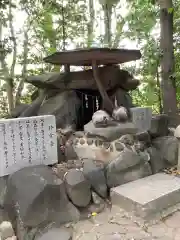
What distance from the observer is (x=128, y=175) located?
148 inches

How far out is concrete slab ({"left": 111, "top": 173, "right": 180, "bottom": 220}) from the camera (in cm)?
308

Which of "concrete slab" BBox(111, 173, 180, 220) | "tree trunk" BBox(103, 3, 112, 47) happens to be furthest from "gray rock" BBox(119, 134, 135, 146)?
"tree trunk" BBox(103, 3, 112, 47)

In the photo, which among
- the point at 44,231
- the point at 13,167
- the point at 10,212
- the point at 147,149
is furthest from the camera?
the point at 147,149

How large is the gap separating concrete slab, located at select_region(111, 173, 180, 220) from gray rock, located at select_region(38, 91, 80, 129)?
6.65 ft

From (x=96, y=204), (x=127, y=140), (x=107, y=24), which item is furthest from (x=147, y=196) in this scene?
(x=107, y=24)

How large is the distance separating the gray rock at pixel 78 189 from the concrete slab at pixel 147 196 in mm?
422

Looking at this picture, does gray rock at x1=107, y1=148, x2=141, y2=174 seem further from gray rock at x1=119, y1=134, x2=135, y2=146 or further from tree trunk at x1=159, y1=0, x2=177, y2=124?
tree trunk at x1=159, y1=0, x2=177, y2=124

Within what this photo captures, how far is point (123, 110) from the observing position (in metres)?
4.44

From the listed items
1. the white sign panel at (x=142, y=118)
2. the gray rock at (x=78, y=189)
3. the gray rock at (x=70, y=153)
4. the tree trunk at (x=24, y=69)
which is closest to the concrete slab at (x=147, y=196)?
the gray rock at (x=78, y=189)

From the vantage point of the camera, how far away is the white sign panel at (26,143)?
3312 mm

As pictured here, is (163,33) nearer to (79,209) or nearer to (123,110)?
(123,110)

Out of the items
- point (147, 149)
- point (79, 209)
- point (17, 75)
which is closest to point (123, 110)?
point (147, 149)

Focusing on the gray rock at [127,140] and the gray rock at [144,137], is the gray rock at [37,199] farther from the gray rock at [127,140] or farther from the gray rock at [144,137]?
the gray rock at [144,137]

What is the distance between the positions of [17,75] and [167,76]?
542cm
